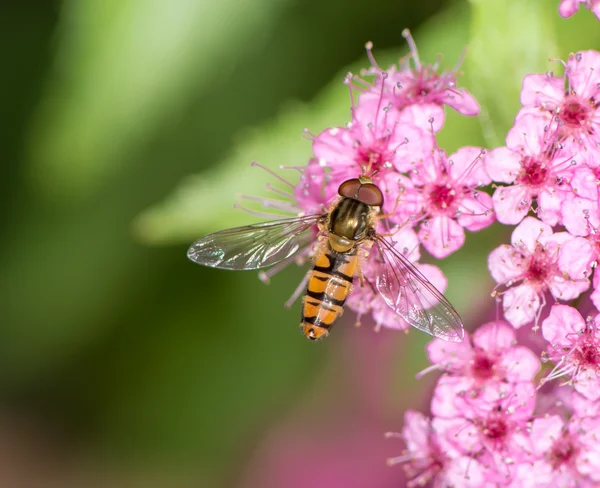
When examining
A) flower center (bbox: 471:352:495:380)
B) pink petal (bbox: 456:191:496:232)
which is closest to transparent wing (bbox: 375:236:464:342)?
pink petal (bbox: 456:191:496:232)

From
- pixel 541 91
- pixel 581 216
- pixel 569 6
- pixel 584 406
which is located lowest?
pixel 584 406

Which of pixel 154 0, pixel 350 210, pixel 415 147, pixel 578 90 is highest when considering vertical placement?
pixel 154 0

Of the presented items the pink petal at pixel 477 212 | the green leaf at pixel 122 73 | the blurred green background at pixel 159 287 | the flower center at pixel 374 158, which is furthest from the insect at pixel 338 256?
the green leaf at pixel 122 73

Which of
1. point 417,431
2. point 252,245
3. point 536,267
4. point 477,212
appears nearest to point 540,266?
point 536,267

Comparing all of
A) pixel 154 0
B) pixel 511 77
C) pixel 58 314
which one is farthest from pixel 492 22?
pixel 58 314

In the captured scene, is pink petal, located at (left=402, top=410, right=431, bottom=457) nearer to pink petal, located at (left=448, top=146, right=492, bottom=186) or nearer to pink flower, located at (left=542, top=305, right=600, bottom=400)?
pink flower, located at (left=542, top=305, right=600, bottom=400)

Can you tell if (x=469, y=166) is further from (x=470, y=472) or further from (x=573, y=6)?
(x=470, y=472)

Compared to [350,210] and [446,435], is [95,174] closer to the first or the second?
[350,210]
